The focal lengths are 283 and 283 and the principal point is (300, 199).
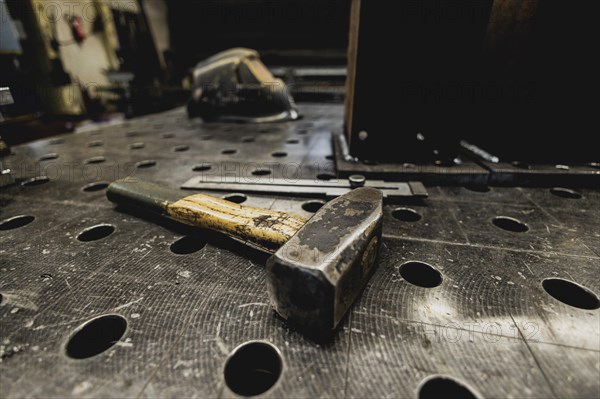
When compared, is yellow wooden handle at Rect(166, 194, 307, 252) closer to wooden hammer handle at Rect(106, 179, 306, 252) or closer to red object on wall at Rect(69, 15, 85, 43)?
wooden hammer handle at Rect(106, 179, 306, 252)

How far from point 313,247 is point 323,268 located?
3.3 inches

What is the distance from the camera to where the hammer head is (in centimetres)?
65

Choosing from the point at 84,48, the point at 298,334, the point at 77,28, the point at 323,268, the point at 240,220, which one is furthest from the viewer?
the point at 84,48

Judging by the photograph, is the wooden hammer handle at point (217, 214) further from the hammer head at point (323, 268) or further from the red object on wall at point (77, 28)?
the red object on wall at point (77, 28)

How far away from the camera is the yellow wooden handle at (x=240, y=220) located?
3.01ft

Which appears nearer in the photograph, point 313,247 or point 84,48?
point 313,247

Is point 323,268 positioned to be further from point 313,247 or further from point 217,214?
point 217,214

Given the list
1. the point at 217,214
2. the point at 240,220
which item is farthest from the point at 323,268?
the point at 217,214

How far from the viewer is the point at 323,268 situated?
0.64 m

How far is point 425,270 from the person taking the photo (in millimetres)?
1107

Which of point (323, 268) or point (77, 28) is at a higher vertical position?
point (77, 28)

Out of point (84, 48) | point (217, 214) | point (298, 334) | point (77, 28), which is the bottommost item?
point (298, 334)

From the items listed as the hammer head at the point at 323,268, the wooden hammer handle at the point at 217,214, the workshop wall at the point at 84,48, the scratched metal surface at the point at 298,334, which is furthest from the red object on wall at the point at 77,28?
the hammer head at the point at 323,268

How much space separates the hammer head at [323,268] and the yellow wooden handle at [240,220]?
13cm
